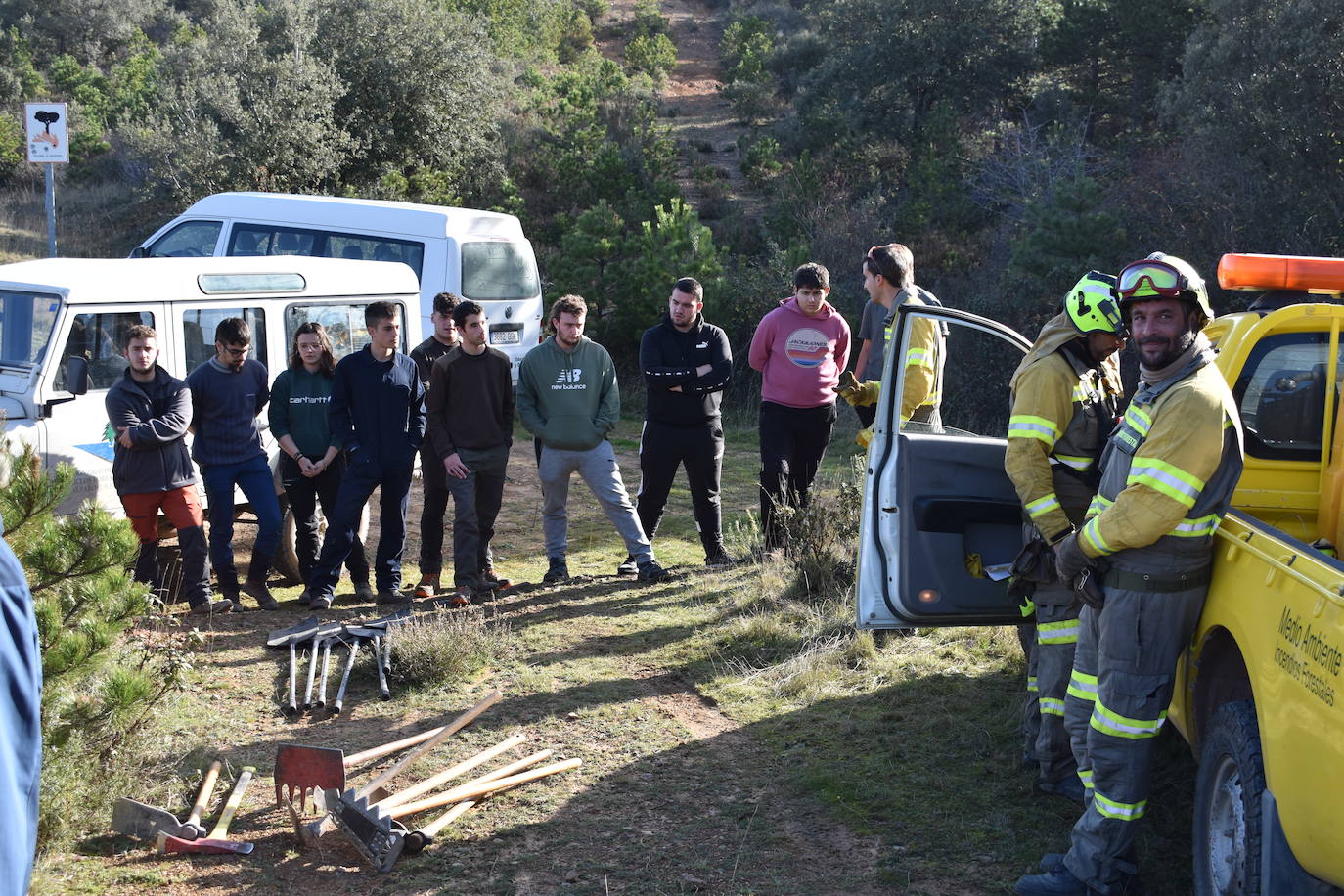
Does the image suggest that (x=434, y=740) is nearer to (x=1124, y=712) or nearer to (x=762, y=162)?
(x=1124, y=712)

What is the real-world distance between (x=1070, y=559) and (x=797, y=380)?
4013 mm

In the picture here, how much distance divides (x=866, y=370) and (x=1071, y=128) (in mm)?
16147

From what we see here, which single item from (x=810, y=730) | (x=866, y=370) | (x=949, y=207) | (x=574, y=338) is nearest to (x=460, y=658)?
(x=810, y=730)

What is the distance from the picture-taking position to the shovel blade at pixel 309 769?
4.29 metres

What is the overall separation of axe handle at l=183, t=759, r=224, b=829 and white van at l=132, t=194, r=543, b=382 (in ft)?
26.1

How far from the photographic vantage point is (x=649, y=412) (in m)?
7.91

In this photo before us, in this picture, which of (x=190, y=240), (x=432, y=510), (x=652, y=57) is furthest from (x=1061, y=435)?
(x=652, y=57)

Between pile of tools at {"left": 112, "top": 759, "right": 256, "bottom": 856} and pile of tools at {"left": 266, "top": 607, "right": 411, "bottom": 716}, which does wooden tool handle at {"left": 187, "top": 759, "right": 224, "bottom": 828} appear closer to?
pile of tools at {"left": 112, "top": 759, "right": 256, "bottom": 856}

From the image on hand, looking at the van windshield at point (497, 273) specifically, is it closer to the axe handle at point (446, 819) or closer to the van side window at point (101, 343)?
the van side window at point (101, 343)

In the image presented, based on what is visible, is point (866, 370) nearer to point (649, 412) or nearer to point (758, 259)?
point (649, 412)

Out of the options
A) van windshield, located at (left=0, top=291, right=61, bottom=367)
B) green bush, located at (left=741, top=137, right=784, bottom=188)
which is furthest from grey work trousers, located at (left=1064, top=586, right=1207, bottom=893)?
green bush, located at (left=741, top=137, right=784, bottom=188)

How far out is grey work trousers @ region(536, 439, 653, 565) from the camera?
7.72 meters

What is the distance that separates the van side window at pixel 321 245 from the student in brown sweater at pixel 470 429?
514 centimetres

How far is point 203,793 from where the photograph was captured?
4.51 metres
